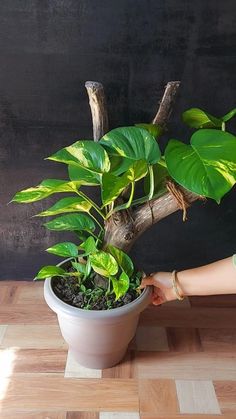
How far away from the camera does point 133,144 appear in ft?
3.05

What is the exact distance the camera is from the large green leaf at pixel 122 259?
1086 mm

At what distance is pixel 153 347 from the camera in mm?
1297

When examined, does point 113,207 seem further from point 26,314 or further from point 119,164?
point 26,314

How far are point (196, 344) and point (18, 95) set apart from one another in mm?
977

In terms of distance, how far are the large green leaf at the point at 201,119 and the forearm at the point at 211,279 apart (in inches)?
14.1

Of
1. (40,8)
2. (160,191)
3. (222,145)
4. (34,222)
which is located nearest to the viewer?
(222,145)

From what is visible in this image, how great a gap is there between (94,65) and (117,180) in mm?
560

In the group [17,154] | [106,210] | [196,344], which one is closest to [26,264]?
[17,154]

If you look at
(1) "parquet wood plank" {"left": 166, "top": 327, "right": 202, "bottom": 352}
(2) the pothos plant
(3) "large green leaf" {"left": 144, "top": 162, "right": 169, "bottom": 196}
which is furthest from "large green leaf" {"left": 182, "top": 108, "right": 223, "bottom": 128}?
(1) "parquet wood plank" {"left": 166, "top": 327, "right": 202, "bottom": 352}

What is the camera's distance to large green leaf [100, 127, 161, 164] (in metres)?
0.91

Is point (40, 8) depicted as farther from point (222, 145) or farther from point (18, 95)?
point (222, 145)

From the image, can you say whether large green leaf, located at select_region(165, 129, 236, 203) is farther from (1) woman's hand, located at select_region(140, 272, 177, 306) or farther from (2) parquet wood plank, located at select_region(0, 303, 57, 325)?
(2) parquet wood plank, located at select_region(0, 303, 57, 325)

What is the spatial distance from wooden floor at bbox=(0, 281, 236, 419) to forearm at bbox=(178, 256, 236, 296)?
264 millimetres

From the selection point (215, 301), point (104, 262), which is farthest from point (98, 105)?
point (215, 301)
